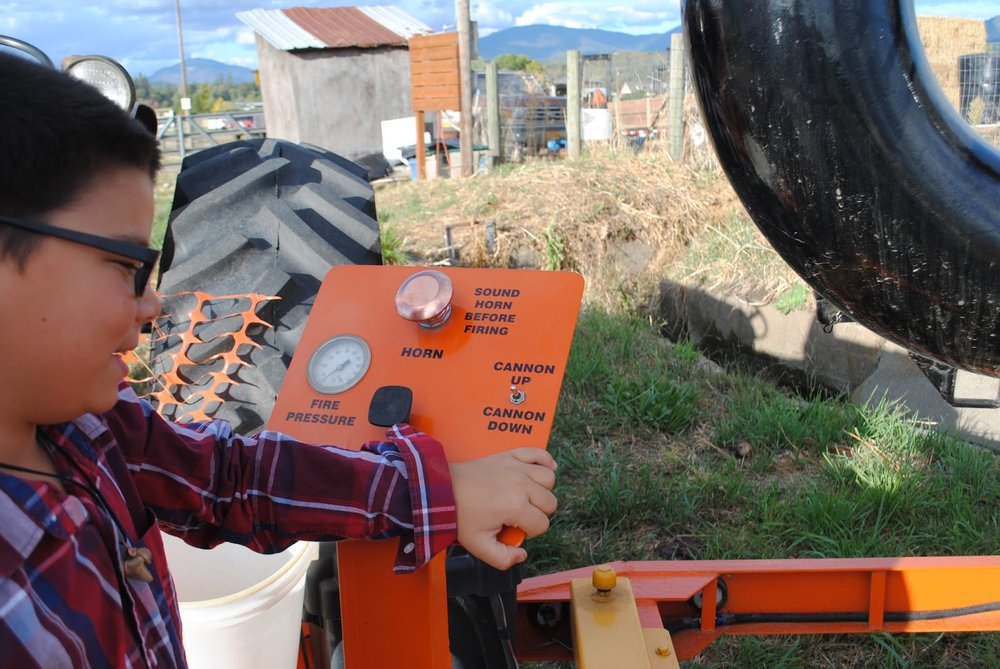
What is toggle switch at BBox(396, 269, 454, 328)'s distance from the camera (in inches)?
42.9

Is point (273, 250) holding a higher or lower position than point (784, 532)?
higher

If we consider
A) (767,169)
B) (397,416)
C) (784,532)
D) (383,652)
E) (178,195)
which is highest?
(767,169)

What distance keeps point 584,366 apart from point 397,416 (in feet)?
7.42

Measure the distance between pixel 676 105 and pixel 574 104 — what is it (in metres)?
1.84

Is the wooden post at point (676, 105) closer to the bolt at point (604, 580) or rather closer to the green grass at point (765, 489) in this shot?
the green grass at point (765, 489)

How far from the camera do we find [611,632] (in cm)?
120

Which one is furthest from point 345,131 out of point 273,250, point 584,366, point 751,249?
point 273,250

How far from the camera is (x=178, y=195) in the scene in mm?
2166

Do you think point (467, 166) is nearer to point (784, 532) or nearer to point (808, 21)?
point (784, 532)

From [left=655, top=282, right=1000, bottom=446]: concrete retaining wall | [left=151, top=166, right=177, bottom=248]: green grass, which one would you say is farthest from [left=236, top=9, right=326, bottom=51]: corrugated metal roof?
[left=655, top=282, right=1000, bottom=446]: concrete retaining wall

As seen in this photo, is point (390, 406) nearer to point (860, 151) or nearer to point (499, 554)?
point (499, 554)

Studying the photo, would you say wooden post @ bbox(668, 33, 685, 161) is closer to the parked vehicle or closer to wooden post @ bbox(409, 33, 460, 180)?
wooden post @ bbox(409, 33, 460, 180)

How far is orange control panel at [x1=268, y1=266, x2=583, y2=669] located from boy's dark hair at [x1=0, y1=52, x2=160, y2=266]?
0.42 metres

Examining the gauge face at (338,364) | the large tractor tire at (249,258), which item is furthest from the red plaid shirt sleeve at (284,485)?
the large tractor tire at (249,258)
